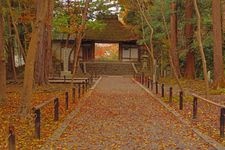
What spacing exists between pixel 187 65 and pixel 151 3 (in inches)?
238

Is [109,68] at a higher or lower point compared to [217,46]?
lower

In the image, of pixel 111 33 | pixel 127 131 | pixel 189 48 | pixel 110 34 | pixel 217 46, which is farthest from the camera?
pixel 111 33

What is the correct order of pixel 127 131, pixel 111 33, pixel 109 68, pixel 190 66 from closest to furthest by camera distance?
pixel 127 131 → pixel 190 66 → pixel 109 68 → pixel 111 33

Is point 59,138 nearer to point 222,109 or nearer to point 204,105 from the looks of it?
point 222,109

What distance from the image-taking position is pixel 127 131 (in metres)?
10.8

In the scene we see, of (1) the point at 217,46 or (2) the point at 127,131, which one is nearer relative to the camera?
(2) the point at 127,131

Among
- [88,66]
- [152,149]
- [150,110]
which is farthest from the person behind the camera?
[88,66]

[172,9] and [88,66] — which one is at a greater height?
[172,9]

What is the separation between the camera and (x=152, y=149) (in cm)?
849

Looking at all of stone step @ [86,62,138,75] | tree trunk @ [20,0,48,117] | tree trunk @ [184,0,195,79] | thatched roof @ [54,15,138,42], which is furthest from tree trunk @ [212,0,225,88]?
thatched roof @ [54,15,138,42]

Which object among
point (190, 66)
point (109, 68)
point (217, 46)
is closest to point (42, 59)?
point (217, 46)

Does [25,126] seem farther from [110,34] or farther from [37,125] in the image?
[110,34]

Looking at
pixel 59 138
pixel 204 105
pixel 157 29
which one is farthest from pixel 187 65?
pixel 59 138

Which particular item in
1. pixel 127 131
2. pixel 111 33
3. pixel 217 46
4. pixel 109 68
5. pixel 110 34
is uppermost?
pixel 111 33
